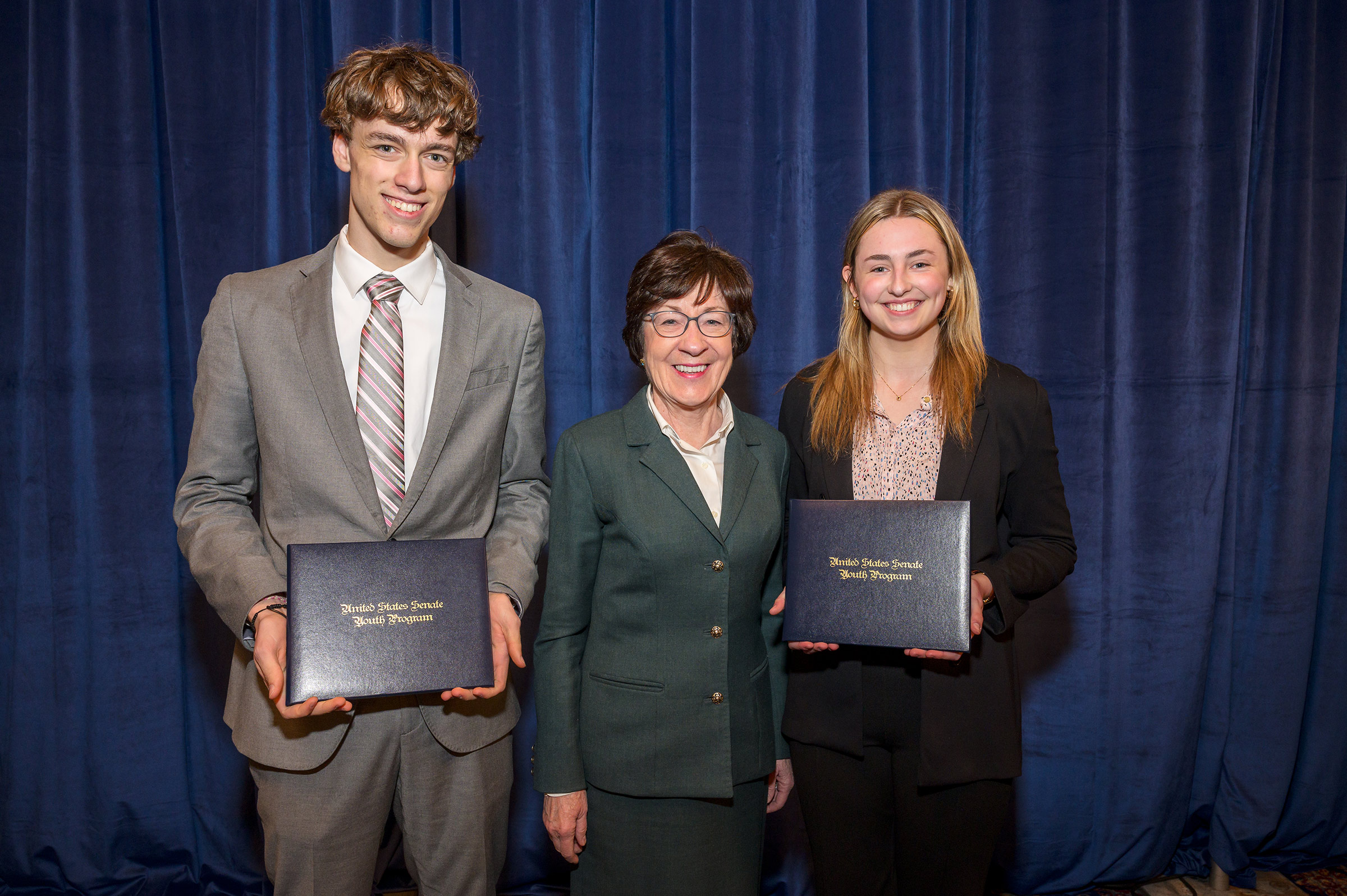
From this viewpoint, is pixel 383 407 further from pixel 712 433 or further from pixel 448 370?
pixel 712 433

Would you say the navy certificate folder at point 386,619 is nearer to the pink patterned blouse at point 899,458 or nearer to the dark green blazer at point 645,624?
the dark green blazer at point 645,624

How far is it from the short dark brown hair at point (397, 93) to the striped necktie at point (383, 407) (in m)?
0.30

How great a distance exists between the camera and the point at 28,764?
260 centimetres

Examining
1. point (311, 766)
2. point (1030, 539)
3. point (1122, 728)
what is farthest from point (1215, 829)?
point (311, 766)

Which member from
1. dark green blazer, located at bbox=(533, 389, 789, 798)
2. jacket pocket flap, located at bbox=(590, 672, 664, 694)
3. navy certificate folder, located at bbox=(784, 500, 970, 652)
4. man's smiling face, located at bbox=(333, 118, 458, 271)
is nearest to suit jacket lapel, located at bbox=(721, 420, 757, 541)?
dark green blazer, located at bbox=(533, 389, 789, 798)

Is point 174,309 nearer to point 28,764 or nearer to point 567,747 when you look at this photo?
point 28,764

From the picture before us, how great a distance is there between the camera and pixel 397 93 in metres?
1.51

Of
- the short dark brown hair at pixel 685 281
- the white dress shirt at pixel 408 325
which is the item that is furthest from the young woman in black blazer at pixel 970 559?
the white dress shirt at pixel 408 325

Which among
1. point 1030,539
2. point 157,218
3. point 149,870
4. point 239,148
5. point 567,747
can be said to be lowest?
point 149,870

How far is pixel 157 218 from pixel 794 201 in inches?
77.9

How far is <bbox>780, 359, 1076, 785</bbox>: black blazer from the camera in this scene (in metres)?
1.63

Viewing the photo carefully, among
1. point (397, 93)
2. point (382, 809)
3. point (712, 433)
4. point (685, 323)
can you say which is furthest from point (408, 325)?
point (382, 809)

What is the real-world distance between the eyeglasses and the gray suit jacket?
358 millimetres

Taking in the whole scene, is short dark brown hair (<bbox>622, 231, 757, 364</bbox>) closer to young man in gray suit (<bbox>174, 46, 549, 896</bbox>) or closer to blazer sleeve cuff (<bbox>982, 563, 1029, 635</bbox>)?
young man in gray suit (<bbox>174, 46, 549, 896</bbox>)
